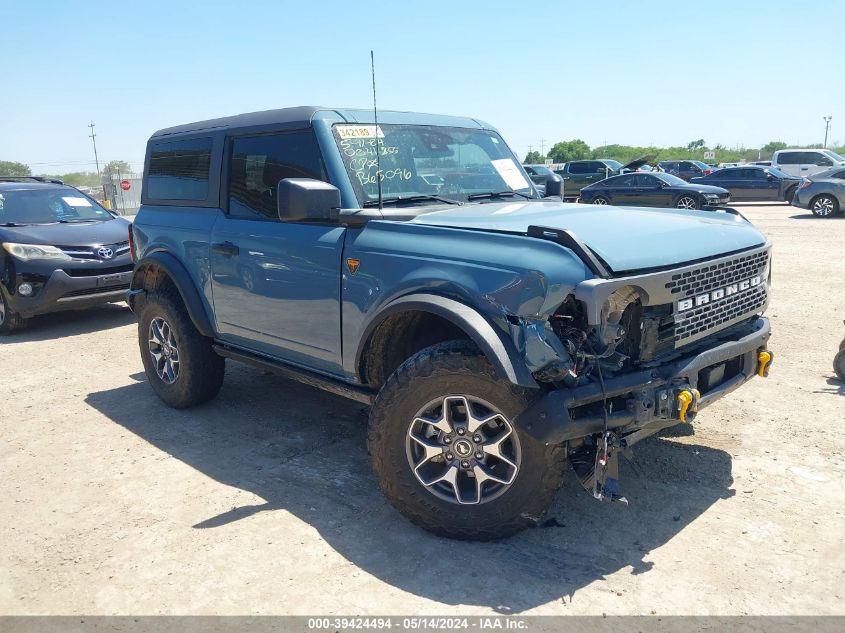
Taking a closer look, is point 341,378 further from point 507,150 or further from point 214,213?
point 507,150

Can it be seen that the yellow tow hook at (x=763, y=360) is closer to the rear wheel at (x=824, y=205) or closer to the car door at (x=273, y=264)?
the car door at (x=273, y=264)

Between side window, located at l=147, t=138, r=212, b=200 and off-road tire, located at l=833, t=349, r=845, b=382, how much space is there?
4.91 m

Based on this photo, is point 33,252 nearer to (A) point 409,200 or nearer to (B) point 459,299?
(A) point 409,200

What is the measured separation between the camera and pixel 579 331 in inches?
120

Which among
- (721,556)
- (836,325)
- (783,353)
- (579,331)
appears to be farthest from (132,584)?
(836,325)

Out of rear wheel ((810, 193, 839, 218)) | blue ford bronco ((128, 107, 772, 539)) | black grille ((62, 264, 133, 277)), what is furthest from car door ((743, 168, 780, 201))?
blue ford bronco ((128, 107, 772, 539))

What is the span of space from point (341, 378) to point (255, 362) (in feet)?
2.91

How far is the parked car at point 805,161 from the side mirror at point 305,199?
26.7 metres

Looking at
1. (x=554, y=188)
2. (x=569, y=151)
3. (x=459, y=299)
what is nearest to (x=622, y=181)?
(x=554, y=188)

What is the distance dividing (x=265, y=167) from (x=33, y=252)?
5.14 m

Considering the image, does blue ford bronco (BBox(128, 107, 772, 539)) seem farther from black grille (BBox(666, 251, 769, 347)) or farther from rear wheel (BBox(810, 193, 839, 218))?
rear wheel (BBox(810, 193, 839, 218))

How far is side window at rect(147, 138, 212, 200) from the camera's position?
199 inches

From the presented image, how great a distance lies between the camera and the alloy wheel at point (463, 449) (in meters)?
3.24

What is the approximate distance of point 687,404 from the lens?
Result: 314 cm
